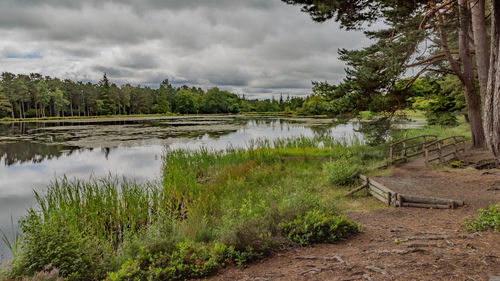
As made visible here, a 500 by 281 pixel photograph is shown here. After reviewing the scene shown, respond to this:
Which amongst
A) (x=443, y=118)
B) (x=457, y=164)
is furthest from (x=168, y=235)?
(x=443, y=118)

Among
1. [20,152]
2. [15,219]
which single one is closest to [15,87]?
[20,152]

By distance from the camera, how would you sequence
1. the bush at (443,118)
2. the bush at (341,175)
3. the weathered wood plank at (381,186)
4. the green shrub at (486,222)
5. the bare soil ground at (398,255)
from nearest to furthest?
the bare soil ground at (398,255), the green shrub at (486,222), the weathered wood plank at (381,186), the bush at (341,175), the bush at (443,118)

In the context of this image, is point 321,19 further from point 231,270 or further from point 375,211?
point 231,270

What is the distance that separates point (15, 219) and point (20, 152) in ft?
40.4

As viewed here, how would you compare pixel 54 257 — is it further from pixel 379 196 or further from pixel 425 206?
pixel 425 206

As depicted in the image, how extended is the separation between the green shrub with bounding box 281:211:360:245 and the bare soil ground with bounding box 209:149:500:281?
0.15 m

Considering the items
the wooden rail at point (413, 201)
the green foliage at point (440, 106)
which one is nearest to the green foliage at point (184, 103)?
the green foliage at point (440, 106)

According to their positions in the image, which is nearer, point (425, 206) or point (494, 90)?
point (494, 90)

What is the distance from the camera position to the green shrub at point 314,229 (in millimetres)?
4480

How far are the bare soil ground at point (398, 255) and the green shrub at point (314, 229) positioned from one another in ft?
0.48

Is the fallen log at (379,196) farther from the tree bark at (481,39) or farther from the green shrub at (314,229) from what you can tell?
the tree bark at (481,39)

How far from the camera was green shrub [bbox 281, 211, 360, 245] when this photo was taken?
4.48 metres

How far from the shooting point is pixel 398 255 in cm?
370

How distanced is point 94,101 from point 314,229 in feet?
245
